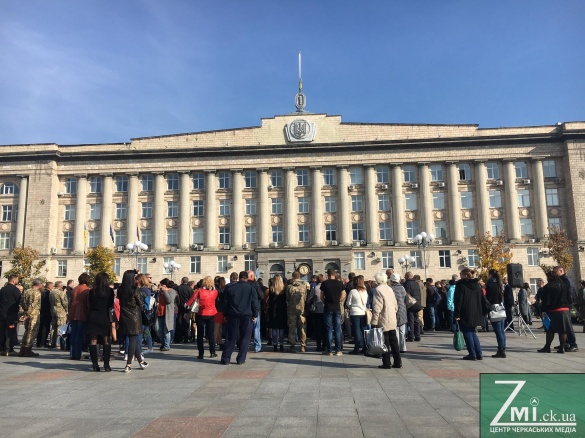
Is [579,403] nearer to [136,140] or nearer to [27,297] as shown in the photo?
[27,297]

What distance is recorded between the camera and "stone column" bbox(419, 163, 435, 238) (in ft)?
157

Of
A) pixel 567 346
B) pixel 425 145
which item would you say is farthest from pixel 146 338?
pixel 425 145

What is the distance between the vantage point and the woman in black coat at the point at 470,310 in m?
11.0

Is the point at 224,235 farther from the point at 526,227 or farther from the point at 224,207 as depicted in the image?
the point at 526,227

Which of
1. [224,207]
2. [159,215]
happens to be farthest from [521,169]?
[159,215]

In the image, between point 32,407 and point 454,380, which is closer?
point 32,407

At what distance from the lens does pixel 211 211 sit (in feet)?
164

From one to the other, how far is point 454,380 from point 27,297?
453 inches

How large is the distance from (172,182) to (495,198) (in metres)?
33.4

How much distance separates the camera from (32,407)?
6824 mm

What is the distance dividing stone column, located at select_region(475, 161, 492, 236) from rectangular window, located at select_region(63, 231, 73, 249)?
41906mm

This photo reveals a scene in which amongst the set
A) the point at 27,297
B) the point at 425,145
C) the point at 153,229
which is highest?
the point at 425,145

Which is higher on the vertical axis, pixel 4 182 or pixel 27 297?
pixel 4 182

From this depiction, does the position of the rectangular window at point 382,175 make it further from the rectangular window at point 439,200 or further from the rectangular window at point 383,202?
the rectangular window at point 439,200
